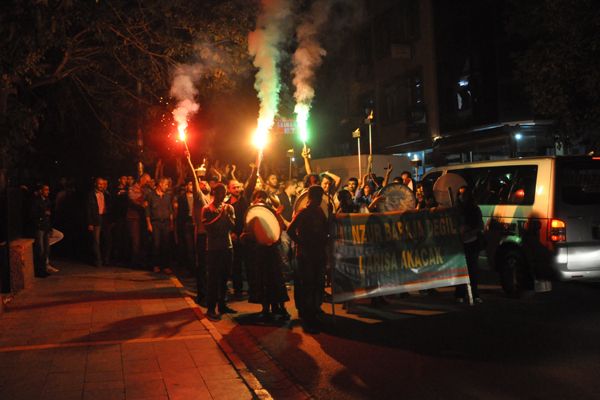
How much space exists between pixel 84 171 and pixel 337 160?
29.9 feet

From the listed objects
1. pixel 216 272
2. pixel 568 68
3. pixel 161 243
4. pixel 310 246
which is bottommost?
pixel 216 272

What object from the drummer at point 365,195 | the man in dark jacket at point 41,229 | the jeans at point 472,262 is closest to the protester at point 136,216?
the man in dark jacket at point 41,229

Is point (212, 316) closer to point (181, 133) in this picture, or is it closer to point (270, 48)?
point (181, 133)

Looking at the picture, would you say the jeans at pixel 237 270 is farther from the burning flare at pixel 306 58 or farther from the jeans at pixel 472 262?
the jeans at pixel 472 262

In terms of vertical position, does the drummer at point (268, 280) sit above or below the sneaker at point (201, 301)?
above

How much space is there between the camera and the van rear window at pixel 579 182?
30.6ft

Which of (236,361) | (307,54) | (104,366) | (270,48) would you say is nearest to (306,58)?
(307,54)

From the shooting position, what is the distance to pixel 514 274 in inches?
395

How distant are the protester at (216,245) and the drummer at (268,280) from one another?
36cm

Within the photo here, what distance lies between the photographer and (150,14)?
45.3 ft

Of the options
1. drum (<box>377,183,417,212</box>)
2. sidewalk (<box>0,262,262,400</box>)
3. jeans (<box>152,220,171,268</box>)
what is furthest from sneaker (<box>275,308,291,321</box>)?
jeans (<box>152,220,171,268</box>)

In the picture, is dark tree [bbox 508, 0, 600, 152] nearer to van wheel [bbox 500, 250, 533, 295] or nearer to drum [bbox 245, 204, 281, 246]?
van wheel [bbox 500, 250, 533, 295]

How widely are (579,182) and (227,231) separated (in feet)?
17.7

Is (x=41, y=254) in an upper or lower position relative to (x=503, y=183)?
lower
